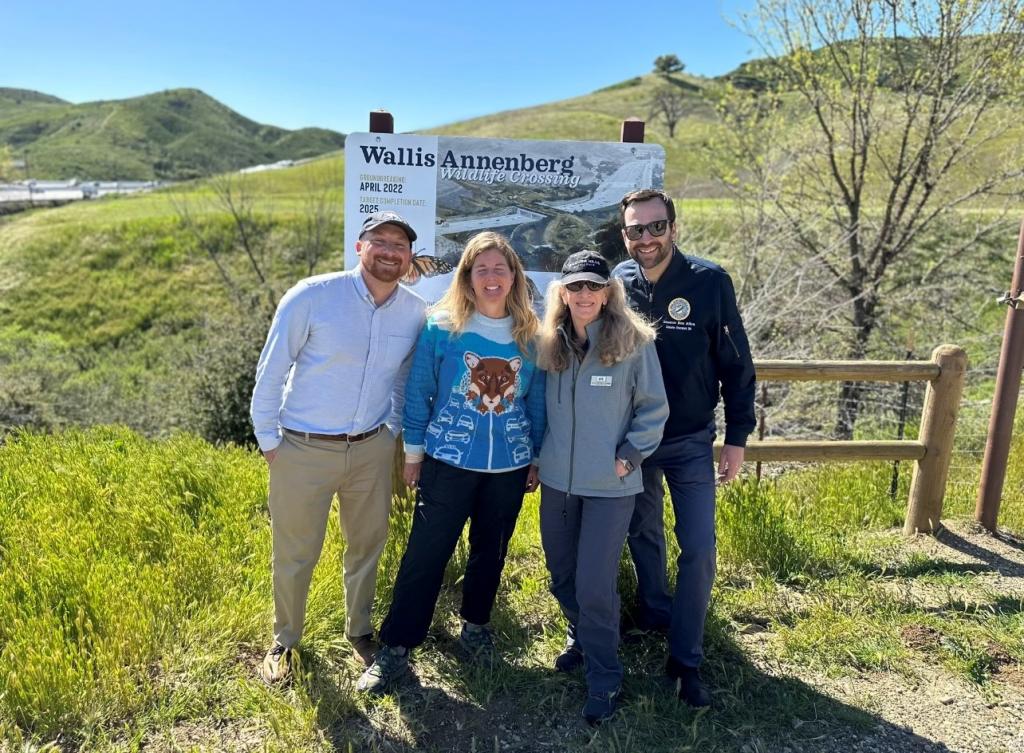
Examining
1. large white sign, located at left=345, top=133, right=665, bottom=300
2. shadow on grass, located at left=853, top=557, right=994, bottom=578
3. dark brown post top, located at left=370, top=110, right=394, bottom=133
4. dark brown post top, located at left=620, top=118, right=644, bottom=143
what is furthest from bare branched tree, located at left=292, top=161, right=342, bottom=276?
shadow on grass, located at left=853, top=557, right=994, bottom=578

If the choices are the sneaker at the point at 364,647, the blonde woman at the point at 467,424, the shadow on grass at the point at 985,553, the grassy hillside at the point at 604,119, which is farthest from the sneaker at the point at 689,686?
the grassy hillside at the point at 604,119

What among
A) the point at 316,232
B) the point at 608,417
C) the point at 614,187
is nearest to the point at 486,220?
the point at 614,187

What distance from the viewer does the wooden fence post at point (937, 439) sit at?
13.8 ft

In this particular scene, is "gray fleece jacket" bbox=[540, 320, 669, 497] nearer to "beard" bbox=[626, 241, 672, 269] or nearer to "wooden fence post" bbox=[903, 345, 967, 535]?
"beard" bbox=[626, 241, 672, 269]

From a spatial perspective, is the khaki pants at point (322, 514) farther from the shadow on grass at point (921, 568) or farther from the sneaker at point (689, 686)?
the shadow on grass at point (921, 568)

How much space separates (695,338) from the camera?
296 centimetres

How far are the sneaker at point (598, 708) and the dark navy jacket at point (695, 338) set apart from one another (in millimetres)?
1137

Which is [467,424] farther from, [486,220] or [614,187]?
[614,187]

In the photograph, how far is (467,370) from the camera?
293 centimetres

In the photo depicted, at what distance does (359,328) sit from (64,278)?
27120 mm

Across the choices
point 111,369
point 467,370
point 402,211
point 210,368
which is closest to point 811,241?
point 402,211

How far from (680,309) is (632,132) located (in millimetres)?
1730

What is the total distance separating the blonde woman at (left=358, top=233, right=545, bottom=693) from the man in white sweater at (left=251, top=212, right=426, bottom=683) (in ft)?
0.55

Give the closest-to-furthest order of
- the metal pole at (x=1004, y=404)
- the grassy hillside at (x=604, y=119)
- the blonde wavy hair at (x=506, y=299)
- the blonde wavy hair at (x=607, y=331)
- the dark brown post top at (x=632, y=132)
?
the blonde wavy hair at (x=607, y=331) < the blonde wavy hair at (x=506, y=299) < the dark brown post top at (x=632, y=132) < the metal pole at (x=1004, y=404) < the grassy hillside at (x=604, y=119)
